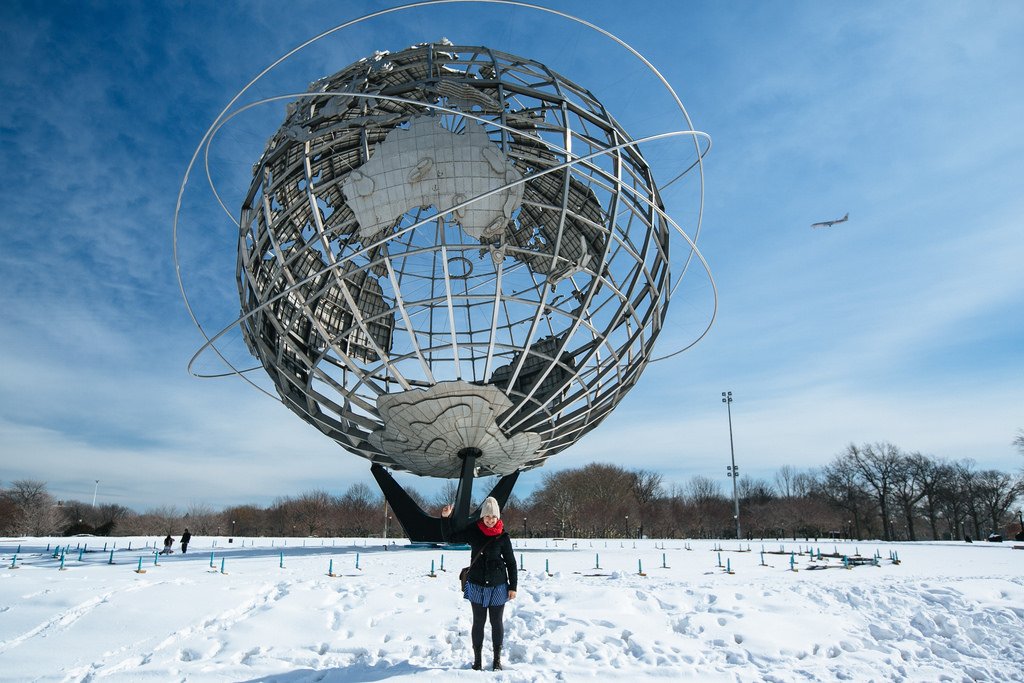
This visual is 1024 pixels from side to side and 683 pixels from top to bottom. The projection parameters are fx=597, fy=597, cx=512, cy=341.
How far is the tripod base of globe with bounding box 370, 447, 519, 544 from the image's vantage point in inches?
715

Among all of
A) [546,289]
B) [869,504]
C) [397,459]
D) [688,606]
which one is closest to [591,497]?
[869,504]

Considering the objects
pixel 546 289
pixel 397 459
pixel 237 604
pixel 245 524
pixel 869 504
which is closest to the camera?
pixel 237 604

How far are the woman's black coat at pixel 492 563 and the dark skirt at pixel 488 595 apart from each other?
37 mm

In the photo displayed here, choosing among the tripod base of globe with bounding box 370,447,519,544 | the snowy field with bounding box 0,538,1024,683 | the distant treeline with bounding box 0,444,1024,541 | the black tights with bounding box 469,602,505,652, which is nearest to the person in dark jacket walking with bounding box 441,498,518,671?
the black tights with bounding box 469,602,505,652

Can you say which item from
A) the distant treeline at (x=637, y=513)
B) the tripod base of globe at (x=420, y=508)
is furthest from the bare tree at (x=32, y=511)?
the tripod base of globe at (x=420, y=508)

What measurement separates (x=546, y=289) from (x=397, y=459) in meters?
8.02

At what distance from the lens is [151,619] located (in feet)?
24.2

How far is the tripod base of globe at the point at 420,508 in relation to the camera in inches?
715

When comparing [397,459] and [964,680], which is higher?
[397,459]

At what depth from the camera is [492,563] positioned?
232 inches

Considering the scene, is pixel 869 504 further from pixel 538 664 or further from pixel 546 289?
pixel 538 664

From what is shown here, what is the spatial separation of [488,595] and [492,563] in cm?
30

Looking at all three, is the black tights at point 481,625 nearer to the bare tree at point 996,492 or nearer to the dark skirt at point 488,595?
the dark skirt at point 488,595

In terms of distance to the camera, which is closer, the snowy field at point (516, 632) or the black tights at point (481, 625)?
the black tights at point (481, 625)
